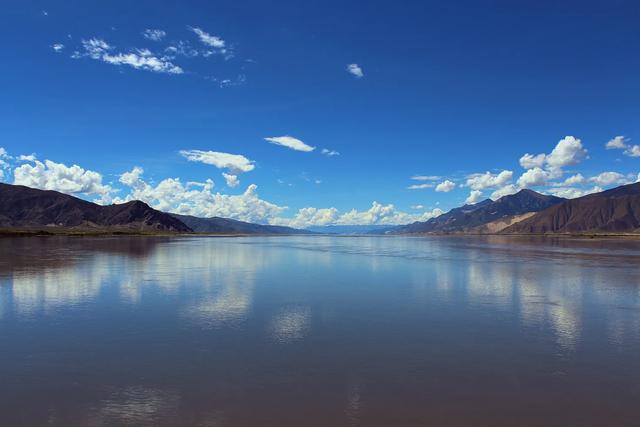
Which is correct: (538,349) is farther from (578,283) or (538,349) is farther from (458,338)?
(578,283)

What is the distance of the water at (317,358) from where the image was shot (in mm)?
12008

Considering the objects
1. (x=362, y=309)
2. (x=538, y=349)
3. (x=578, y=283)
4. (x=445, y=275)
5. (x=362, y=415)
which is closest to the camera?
(x=362, y=415)

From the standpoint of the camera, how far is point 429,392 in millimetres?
13352

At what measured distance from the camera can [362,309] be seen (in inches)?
1075

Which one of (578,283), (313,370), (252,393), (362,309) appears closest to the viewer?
(252,393)

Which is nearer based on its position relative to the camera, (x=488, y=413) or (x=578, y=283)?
(x=488, y=413)

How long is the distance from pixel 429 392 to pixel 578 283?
33415 mm

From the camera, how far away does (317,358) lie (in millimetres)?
16734

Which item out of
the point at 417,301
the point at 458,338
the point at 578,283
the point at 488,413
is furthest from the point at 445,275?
the point at 488,413

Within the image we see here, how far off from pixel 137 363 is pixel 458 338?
13.9 meters

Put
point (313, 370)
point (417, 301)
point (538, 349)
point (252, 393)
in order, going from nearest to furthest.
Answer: point (252, 393) < point (313, 370) < point (538, 349) < point (417, 301)

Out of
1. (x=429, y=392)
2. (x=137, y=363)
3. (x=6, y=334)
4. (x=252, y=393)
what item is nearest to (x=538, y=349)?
(x=429, y=392)

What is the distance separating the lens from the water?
12.0 metres

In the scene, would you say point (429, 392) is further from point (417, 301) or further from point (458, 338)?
point (417, 301)
